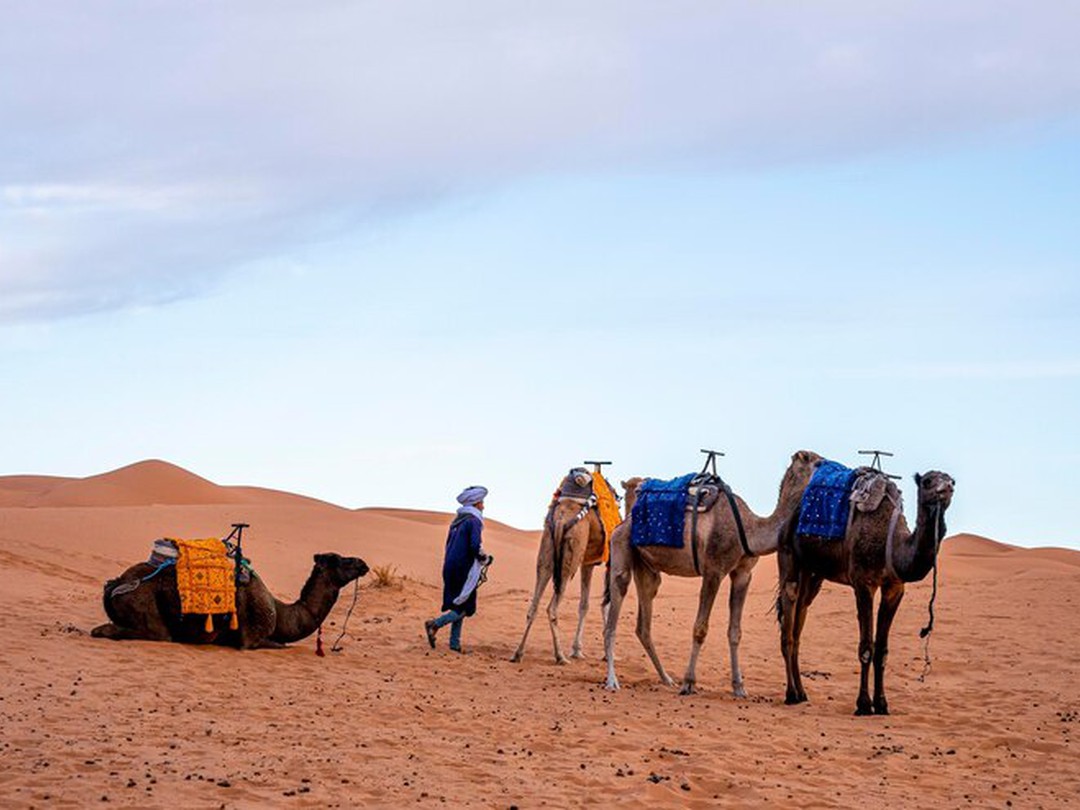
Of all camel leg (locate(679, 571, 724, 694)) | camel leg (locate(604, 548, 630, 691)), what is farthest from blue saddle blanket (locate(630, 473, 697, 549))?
camel leg (locate(679, 571, 724, 694))

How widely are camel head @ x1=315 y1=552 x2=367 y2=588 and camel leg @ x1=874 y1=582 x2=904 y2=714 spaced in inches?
230

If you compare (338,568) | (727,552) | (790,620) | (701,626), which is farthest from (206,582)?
(790,620)

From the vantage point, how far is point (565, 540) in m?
17.6

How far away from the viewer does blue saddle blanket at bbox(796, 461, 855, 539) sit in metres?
14.5

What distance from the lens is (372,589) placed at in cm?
2428

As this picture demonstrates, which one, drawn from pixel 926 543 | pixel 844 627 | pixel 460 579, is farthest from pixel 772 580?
pixel 926 543

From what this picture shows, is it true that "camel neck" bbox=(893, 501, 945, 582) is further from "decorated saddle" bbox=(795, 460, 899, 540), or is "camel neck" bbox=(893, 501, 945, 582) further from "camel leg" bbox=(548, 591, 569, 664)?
"camel leg" bbox=(548, 591, 569, 664)

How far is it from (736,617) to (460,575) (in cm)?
392

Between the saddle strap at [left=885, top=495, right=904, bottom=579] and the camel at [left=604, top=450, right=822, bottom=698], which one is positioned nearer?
the saddle strap at [left=885, top=495, right=904, bottom=579]

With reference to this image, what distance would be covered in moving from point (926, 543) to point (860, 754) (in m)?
2.31

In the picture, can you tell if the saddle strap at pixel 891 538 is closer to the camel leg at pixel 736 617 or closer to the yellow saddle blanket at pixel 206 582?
the camel leg at pixel 736 617

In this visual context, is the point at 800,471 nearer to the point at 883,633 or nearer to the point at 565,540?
the point at 883,633

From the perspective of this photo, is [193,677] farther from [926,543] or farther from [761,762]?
[926,543]

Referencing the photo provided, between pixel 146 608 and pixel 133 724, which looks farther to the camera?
pixel 146 608
